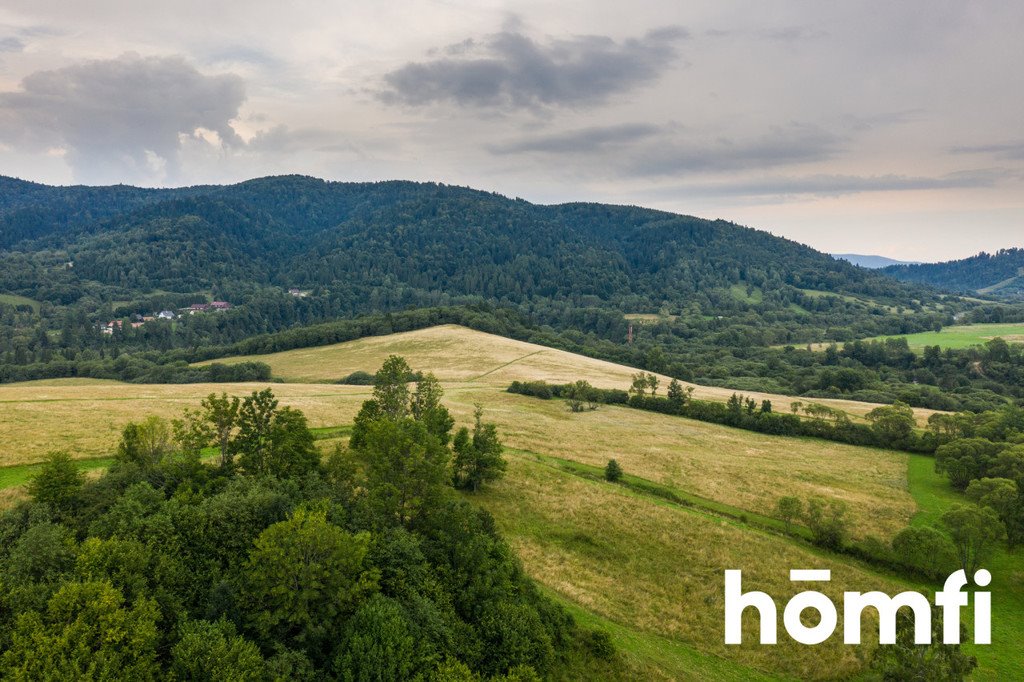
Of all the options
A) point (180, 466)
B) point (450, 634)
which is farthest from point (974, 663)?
point (180, 466)

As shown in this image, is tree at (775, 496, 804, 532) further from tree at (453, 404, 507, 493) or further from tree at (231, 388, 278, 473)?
tree at (231, 388, 278, 473)

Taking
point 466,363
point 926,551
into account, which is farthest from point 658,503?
point 466,363

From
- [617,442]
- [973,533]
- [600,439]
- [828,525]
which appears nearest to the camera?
[973,533]

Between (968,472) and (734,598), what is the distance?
47.1 meters

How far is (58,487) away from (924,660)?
49411 millimetres

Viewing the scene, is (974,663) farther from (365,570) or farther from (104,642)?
(104,642)

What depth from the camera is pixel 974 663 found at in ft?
87.7

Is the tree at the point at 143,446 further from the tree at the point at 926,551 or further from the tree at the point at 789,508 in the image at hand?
the tree at the point at 926,551

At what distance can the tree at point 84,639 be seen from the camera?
20047 millimetres

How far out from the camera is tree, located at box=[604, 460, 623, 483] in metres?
63.6

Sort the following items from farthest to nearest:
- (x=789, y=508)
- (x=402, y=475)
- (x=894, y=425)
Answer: (x=894, y=425), (x=789, y=508), (x=402, y=475)

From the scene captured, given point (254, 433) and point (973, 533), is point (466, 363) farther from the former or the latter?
point (973, 533)

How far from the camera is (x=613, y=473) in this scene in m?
63.7

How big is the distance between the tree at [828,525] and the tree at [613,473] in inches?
795
